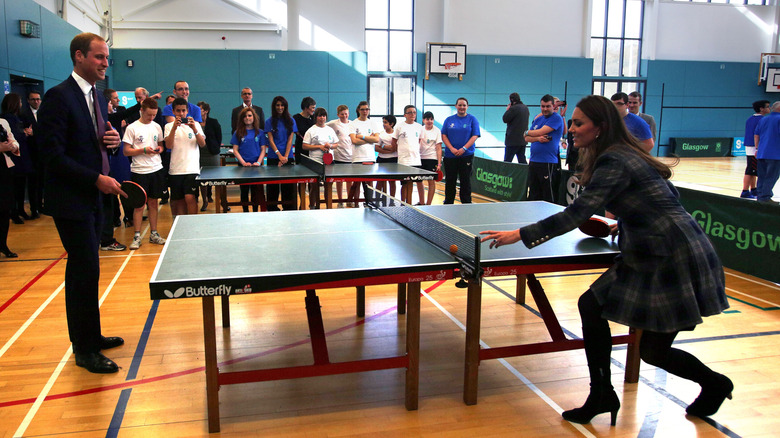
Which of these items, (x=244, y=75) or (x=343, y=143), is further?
(x=244, y=75)

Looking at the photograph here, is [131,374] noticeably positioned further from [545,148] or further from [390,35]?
[390,35]

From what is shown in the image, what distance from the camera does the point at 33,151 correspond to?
25.7 ft

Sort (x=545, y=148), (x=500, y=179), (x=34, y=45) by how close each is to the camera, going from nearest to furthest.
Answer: (x=545, y=148) → (x=34, y=45) → (x=500, y=179)

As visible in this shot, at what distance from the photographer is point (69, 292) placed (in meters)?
3.27

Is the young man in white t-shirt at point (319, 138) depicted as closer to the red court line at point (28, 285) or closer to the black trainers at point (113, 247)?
the black trainers at point (113, 247)

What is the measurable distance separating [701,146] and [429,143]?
50.7 ft

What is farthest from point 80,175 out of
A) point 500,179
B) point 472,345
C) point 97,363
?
point 500,179

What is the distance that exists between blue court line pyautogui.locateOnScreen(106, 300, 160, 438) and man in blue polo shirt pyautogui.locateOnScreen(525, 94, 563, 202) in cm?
487

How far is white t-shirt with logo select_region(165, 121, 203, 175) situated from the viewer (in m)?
6.55

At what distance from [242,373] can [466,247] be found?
1.20 meters

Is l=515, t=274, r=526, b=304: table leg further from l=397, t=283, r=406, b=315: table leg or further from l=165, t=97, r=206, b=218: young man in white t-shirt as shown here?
l=165, t=97, r=206, b=218: young man in white t-shirt

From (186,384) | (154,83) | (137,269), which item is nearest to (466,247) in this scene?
(186,384)

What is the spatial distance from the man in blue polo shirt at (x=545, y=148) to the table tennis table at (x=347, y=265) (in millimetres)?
3920

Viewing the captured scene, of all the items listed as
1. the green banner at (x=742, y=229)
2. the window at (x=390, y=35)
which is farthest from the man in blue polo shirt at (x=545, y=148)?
the window at (x=390, y=35)
